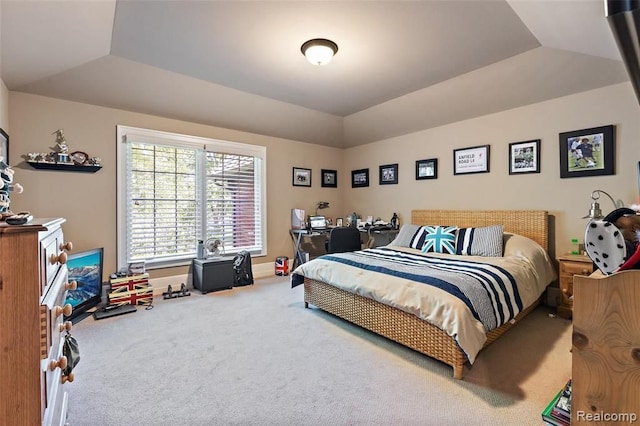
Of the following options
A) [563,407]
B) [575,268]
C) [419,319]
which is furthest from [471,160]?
[563,407]

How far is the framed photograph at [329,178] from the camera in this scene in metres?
5.72

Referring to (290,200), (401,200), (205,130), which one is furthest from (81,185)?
(401,200)

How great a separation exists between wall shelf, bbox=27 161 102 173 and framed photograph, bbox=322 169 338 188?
3.46m

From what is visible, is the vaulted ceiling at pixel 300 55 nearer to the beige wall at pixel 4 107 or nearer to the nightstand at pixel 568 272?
the beige wall at pixel 4 107

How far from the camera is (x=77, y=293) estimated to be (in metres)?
3.07

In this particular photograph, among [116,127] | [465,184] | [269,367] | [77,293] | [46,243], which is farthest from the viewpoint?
[465,184]

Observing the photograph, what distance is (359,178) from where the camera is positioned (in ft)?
18.7

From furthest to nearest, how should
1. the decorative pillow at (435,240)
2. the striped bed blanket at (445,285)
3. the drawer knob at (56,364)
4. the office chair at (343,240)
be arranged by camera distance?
the office chair at (343,240) < the decorative pillow at (435,240) < the striped bed blanket at (445,285) < the drawer knob at (56,364)

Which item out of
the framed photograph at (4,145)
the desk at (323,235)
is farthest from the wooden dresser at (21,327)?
the desk at (323,235)

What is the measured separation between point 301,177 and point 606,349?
187 inches

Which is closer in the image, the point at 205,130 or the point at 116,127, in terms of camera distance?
the point at 116,127

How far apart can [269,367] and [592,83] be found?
413 cm

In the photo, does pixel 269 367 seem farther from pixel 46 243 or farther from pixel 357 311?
pixel 46 243

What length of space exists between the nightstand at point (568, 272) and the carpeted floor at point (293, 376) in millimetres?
164
